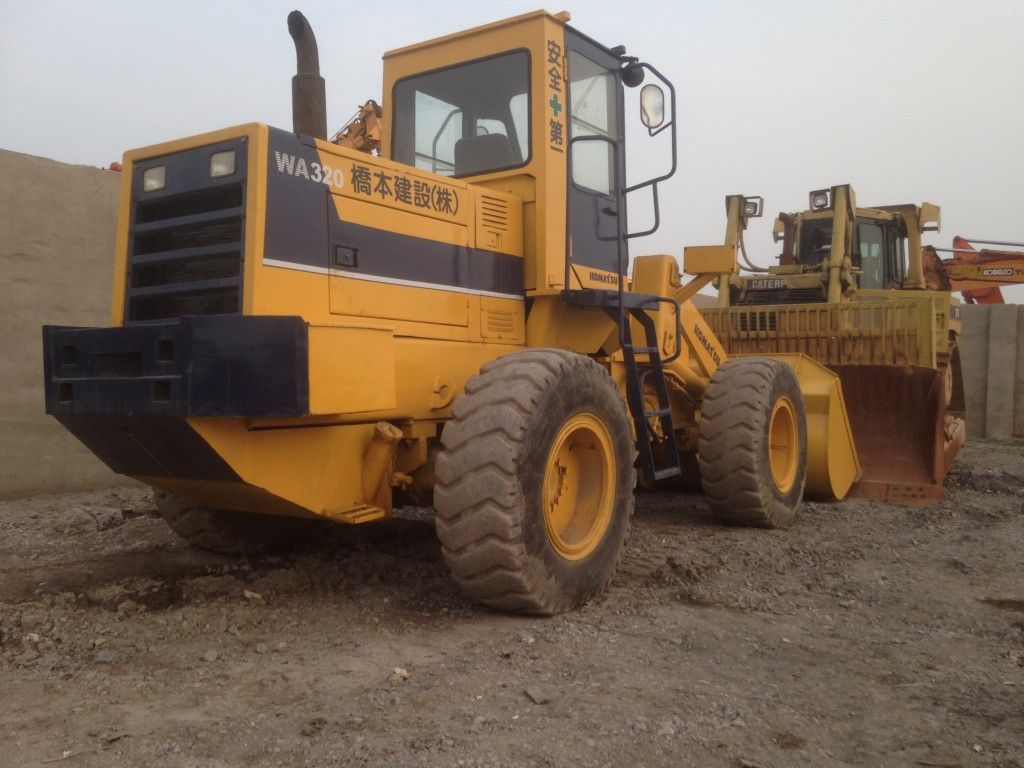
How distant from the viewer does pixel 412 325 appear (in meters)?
4.55

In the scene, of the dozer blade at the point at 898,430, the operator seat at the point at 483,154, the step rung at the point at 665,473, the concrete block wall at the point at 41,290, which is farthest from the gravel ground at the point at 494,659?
the operator seat at the point at 483,154

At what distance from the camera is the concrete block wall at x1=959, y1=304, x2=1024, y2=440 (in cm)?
1442

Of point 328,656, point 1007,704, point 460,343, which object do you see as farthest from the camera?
point 460,343

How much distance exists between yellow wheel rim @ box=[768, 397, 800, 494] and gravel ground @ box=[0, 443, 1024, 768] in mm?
Answer: 1148

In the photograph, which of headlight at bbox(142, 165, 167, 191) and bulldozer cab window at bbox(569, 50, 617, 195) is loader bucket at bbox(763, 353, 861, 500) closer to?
bulldozer cab window at bbox(569, 50, 617, 195)

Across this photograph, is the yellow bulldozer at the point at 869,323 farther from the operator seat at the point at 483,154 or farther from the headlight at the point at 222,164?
the headlight at the point at 222,164

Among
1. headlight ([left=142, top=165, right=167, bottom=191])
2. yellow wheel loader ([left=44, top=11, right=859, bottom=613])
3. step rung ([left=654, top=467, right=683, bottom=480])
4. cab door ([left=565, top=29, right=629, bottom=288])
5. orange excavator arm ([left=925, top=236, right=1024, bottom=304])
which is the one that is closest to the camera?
yellow wheel loader ([left=44, top=11, right=859, bottom=613])

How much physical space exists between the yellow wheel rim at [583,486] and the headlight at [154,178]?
7.06 ft

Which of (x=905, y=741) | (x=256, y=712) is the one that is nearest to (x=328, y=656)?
(x=256, y=712)

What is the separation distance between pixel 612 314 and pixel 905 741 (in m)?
3.10

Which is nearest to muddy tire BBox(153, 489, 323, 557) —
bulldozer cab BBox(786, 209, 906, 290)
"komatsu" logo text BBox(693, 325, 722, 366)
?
"komatsu" logo text BBox(693, 325, 722, 366)

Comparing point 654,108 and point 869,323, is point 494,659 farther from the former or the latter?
point 869,323

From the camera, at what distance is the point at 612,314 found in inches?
219

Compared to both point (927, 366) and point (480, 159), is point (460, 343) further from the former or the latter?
point (927, 366)
